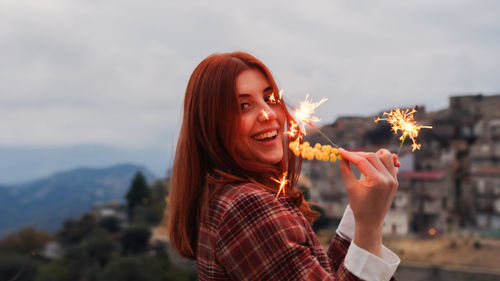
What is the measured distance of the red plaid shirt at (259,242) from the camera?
1043 mm

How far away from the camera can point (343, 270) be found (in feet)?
3.47

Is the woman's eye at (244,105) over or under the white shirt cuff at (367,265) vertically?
over

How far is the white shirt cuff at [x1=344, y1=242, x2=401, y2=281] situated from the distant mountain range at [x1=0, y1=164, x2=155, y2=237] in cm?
4342

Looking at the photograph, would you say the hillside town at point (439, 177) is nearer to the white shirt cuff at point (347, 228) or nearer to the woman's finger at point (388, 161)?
the white shirt cuff at point (347, 228)

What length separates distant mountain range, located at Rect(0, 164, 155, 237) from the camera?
Result: 45.3 metres

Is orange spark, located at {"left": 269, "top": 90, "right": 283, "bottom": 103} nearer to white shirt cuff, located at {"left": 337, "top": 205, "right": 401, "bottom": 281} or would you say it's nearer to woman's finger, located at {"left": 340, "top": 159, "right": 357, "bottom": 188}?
woman's finger, located at {"left": 340, "top": 159, "right": 357, "bottom": 188}

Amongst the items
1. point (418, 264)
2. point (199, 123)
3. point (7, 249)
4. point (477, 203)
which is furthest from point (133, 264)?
point (199, 123)

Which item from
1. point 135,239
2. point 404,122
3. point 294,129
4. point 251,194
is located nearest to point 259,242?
point 251,194

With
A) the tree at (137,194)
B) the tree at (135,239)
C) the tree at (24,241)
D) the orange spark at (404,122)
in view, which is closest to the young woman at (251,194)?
the orange spark at (404,122)

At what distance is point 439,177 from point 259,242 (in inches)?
1332

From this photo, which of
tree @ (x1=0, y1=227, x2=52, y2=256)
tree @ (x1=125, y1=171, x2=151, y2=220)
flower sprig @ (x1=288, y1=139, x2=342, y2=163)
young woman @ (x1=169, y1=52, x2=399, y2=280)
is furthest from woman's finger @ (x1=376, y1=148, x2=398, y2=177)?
tree @ (x1=125, y1=171, x2=151, y2=220)

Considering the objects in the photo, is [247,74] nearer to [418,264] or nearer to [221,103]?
[221,103]

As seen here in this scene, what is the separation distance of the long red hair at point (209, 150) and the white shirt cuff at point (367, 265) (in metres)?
0.27

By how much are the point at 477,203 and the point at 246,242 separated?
116ft
